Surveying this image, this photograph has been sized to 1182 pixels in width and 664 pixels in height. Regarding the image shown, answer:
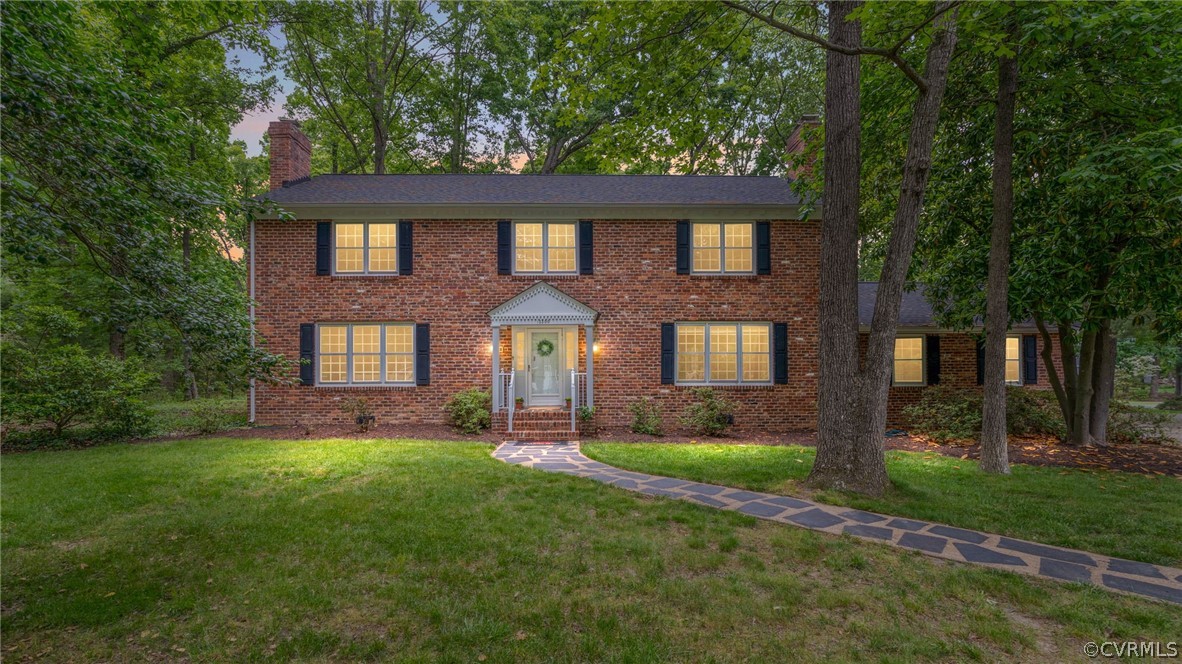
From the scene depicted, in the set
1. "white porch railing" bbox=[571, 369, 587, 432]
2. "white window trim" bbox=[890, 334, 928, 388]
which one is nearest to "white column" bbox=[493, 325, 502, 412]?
"white porch railing" bbox=[571, 369, 587, 432]

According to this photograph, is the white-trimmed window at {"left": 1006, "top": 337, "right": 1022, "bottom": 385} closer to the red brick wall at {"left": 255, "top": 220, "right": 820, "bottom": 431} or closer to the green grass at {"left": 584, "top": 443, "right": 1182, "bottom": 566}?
the red brick wall at {"left": 255, "top": 220, "right": 820, "bottom": 431}

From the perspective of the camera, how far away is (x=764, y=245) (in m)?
11.7

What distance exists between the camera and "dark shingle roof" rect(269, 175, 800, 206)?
1153 centimetres

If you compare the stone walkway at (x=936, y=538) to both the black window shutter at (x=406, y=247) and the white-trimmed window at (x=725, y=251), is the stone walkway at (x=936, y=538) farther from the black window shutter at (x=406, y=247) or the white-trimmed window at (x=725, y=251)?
the black window shutter at (x=406, y=247)

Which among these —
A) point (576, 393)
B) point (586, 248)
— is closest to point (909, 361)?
point (576, 393)

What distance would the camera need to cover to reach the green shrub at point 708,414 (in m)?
10.9

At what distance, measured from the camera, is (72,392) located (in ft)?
30.7

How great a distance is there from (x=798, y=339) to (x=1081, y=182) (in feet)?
18.8

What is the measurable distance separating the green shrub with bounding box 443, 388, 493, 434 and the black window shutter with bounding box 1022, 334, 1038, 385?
1312cm

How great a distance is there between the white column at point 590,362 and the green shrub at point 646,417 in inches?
36.1

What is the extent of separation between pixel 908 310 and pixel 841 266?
7.84 metres

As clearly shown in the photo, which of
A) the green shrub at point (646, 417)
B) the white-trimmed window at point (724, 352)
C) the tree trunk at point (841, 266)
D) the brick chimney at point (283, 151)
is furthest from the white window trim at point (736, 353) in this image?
the brick chimney at point (283, 151)

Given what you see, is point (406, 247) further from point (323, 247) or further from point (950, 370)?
point (950, 370)

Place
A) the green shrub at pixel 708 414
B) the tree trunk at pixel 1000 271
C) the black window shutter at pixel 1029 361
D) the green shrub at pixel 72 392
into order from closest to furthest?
the tree trunk at pixel 1000 271 < the green shrub at pixel 72 392 < the green shrub at pixel 708 414 < the black window shutter at pixel 1029 361
